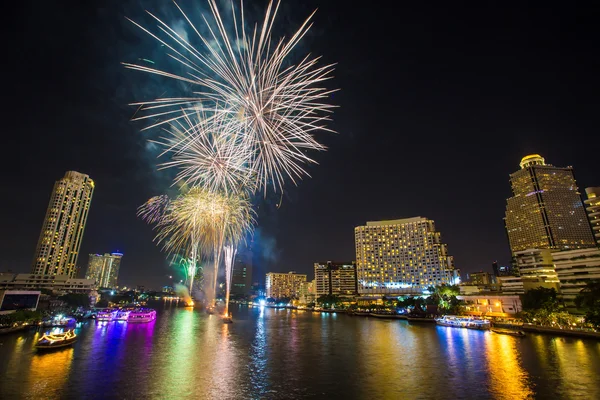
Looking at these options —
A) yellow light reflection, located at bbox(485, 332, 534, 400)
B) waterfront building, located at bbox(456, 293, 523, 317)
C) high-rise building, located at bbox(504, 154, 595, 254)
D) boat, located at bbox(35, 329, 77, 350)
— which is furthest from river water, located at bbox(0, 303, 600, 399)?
high-rise building, located at bbox(504, 154, 595, 254)

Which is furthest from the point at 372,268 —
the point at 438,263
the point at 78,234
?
the point at 78,234

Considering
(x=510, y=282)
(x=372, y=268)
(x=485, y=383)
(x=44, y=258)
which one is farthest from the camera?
(x=372, y=268)

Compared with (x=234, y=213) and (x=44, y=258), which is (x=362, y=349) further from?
(x=44, y=258)

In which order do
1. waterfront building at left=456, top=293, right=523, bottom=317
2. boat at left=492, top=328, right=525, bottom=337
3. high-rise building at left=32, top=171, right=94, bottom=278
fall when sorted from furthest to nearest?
high-rise building at left=32, top=171, right=94, bottom=278 < waterfront building at left=456, top=293, right=523, bottom=317 < boat at left=492, top=328, right=525, bottom=337

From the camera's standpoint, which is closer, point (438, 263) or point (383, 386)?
point (383, 386)

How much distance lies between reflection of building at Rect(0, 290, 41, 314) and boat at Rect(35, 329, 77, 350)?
109 feet

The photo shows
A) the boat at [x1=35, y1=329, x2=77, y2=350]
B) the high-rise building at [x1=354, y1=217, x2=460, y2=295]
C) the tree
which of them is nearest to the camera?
the boat at [x1=35, y1=329, x2=77, y2=350]

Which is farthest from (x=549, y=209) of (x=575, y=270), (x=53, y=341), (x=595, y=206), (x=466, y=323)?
(x=53, y=341)

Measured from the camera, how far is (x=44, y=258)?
12925 cm

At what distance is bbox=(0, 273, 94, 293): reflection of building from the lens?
11425 cm

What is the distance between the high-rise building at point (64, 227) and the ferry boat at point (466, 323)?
487ft

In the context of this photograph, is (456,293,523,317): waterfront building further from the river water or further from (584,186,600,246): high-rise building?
(584,186,600,246): high-rise building

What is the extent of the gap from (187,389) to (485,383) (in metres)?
24.9

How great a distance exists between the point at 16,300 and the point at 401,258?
521 ft
